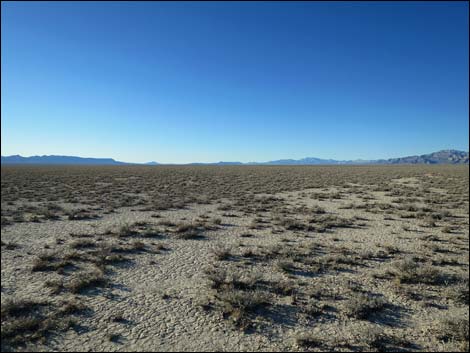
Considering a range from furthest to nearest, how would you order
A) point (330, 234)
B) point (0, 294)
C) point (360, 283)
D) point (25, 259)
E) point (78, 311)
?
point (330, 234), point (25, 259), point (360, 283), point (0, 294), point (78, 311)

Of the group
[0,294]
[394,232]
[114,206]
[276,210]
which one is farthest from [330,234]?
[114,206]

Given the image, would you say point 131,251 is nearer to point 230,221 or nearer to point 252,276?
point 252,276

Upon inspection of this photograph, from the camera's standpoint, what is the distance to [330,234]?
43.3 feet

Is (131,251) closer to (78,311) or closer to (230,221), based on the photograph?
(78,311)

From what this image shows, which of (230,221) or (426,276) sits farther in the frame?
(230,221)

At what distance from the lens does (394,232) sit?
1362 cm

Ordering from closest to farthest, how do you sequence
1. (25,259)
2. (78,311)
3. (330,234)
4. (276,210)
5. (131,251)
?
(78,311), (25,259), (131,251), (330,234), (276,210)

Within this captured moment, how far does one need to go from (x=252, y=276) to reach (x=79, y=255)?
19.6 ft

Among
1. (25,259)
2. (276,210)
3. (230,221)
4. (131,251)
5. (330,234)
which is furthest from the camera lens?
(276,210)

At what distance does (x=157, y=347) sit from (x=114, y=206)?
16.8m

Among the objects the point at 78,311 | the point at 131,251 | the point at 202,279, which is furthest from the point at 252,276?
the point at 131,251

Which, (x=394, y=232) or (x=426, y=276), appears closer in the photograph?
(x=426, y=276)

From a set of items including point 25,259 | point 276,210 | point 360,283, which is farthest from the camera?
point 276,210

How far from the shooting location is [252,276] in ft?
26.2
